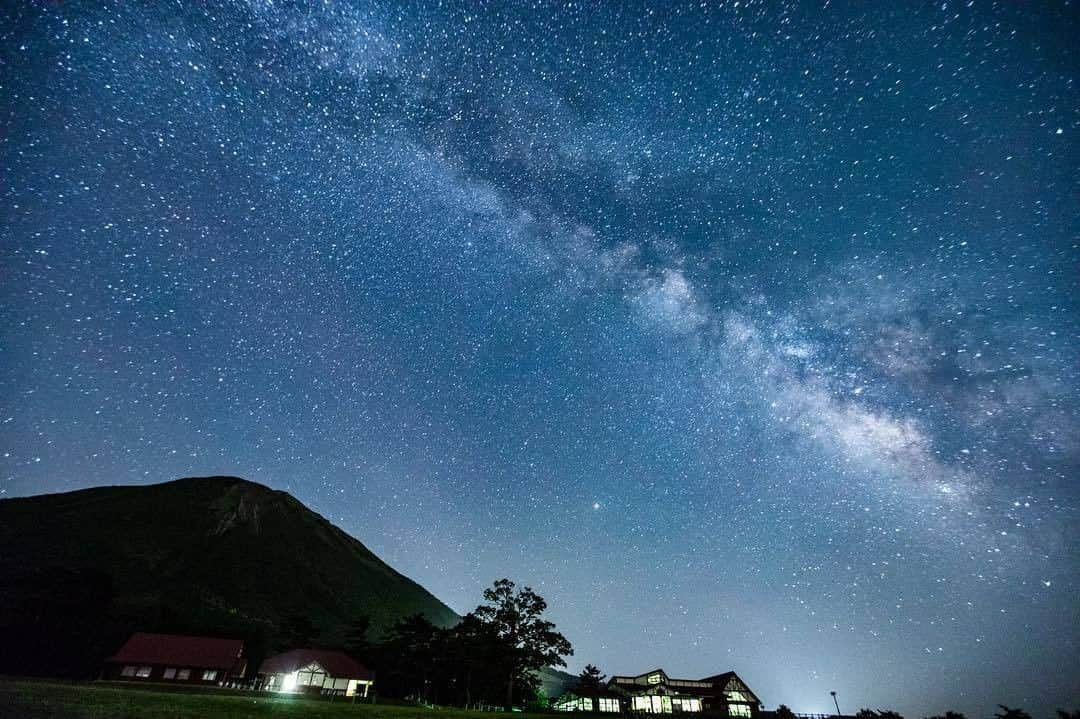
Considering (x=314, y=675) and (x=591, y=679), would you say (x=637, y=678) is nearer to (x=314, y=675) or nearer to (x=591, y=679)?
(x=591, y=679)

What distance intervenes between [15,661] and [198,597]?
142m

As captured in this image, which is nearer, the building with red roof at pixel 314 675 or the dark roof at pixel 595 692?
the building with red roof at pixel 314 675

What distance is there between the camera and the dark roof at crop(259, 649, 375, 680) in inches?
3017

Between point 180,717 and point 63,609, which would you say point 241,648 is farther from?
point 180,717

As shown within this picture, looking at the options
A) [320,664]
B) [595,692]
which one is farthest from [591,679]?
[320,664]

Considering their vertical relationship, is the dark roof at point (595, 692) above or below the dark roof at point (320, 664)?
below

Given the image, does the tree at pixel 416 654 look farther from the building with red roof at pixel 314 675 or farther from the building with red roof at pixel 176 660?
the building with red roof at pixel 176 660

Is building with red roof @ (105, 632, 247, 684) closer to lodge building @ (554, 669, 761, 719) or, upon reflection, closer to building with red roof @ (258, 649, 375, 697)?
building with red roof @ (258, 649, 375, 697)

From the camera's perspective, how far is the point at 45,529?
182500 mm

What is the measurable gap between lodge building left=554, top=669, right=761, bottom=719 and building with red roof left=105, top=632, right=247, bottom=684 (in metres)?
53.2

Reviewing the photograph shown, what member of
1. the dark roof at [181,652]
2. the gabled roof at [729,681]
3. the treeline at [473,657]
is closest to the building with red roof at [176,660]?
the dark roof at [181,652]

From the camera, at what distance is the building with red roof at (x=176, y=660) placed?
65.8 m

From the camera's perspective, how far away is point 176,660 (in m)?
68.8

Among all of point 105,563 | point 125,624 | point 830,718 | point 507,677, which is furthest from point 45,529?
point 830,718
